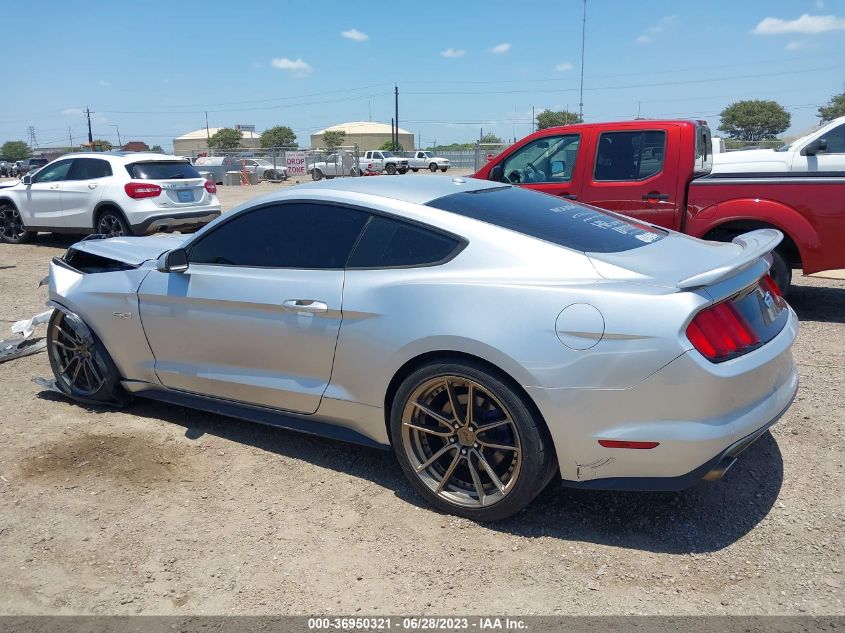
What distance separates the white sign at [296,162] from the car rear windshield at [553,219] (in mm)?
40098

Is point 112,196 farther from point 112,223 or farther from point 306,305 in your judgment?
point 306,305

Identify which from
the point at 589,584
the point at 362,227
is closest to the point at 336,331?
the point at 362,227

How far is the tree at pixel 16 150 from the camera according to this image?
102400 mm

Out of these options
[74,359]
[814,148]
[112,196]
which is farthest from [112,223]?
[814,148]

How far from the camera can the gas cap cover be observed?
9.23 ft

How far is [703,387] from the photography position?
8.91 feet

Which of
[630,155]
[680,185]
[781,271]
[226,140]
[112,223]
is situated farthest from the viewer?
[226,140]

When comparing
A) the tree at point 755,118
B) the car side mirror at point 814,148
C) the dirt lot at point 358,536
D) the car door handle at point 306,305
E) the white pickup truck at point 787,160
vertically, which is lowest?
the dirt lot at point 358,536

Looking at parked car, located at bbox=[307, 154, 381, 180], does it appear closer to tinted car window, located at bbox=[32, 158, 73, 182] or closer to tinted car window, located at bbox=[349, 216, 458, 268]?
tinted car window, located at bbox=[32, 158, 73, 182]

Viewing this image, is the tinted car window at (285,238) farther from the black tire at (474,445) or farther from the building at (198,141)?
the building at (198,141)

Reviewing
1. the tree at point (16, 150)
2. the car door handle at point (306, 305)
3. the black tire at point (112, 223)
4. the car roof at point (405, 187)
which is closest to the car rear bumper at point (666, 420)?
the car door handle at point (306, 305)

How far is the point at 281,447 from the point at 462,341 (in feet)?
5.40

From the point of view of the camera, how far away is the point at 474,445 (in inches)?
125

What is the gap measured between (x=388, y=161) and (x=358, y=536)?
146ft
